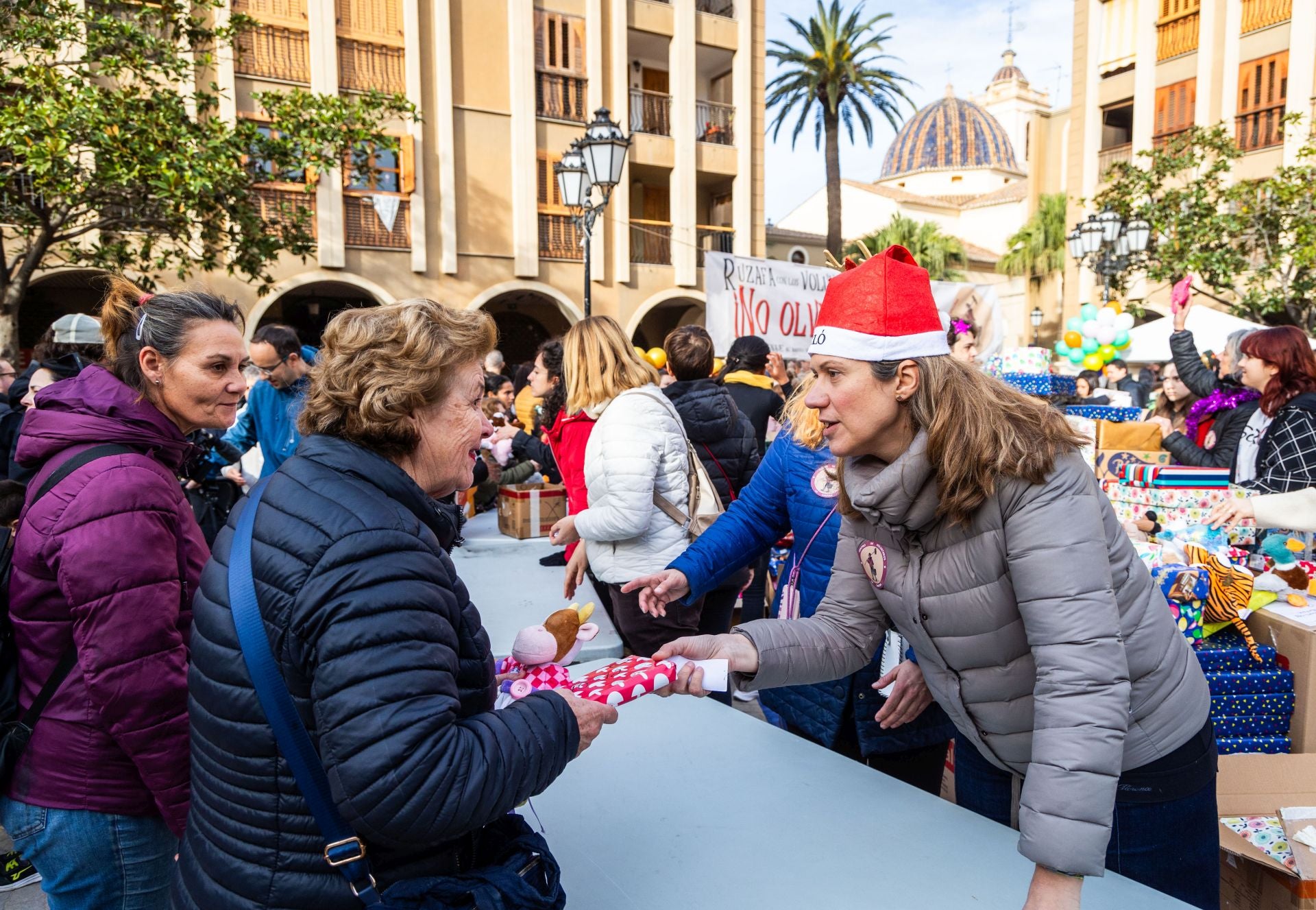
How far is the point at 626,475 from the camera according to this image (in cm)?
340

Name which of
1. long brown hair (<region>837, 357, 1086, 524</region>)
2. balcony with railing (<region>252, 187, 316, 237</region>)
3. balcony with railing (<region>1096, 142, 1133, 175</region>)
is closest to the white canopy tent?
long brown hair (<region>837, 357, 1086, 524</region>)

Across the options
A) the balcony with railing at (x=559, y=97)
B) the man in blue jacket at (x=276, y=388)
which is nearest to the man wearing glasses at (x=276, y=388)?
Result: the man in blue jacket at (x=276, y=388)

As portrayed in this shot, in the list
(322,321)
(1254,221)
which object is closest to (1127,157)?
(1254,221)

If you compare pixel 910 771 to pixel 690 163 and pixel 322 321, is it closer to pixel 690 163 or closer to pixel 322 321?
pixel 322 321

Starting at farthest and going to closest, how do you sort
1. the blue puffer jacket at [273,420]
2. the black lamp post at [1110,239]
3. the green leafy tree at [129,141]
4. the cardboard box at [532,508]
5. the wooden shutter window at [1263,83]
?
the wooden shutter window at [1263,83] → the black lamp post at [1110,239] → the green leafy tree at [129,141] → the blue puffer jacket at [273,420] → the cardboard box at [532,508]

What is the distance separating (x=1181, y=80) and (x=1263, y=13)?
2.30 metres

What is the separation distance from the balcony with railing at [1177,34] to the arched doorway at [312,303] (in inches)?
874

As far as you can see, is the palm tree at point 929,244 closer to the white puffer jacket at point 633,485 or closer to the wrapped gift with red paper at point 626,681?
the white puffer jacket at point 633,485

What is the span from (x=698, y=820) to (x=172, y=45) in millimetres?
10388

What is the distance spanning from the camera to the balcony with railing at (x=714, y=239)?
21.1 metres

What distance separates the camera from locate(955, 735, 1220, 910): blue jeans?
188 cm

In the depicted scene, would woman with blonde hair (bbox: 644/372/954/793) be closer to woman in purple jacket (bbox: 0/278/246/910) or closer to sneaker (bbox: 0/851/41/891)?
woman in purple jacket (bbox: 0/278/246/910)

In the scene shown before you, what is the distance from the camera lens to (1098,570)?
152cm

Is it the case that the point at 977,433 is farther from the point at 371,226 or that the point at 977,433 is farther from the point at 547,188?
the point at 547,188
